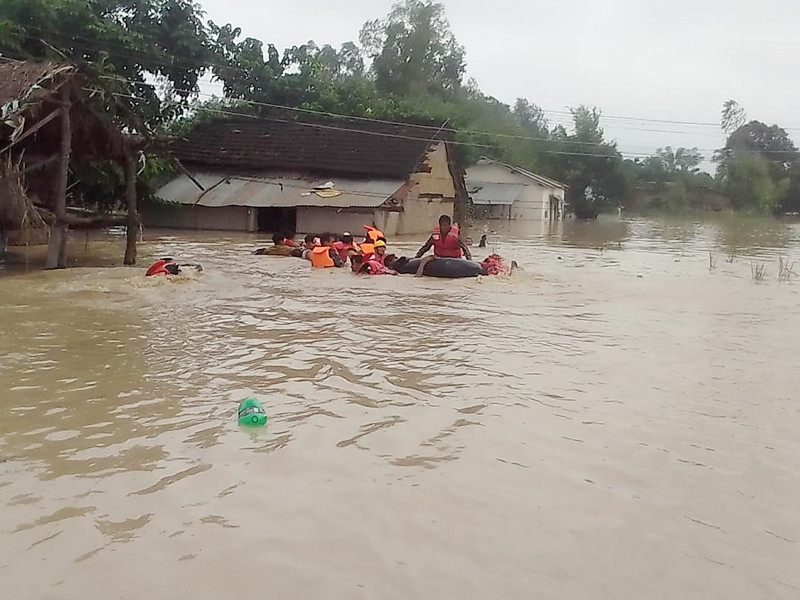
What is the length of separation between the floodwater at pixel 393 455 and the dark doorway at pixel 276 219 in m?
19.5

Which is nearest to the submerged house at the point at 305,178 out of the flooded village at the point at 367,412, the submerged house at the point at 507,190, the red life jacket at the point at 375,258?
the flooded village at the point at 367,412

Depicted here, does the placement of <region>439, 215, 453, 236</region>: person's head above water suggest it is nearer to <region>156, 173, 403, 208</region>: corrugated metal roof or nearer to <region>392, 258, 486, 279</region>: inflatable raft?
<region>392, 258, 486, 279</region>: inflatable raft

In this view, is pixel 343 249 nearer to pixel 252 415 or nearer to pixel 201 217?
pixel 252 415

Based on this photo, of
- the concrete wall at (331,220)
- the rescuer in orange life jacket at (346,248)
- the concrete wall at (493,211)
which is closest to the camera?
the rescuer in orange life jacket at (346,248)

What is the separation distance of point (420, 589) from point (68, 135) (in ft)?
41.8

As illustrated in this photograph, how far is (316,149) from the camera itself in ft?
99.2

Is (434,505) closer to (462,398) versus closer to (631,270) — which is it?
(462,398)

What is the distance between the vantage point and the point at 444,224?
15.1m

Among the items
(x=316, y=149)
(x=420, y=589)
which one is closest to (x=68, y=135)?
(x=420, y=589)

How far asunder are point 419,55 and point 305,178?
87.5 ft

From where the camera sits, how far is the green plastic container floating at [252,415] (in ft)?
18.8

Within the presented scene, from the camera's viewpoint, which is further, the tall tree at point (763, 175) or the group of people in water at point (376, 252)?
the tall tree at point (763, 175)

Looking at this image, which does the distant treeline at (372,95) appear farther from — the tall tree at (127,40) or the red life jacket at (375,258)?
the red life jacket at (375,258)

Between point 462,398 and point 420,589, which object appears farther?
point 462,398
